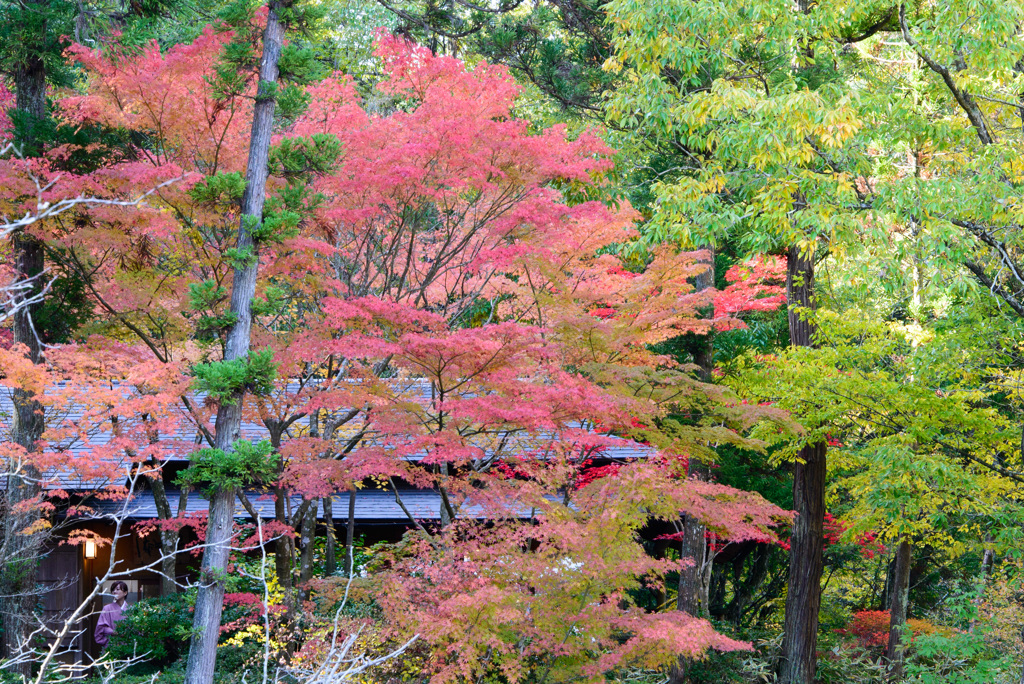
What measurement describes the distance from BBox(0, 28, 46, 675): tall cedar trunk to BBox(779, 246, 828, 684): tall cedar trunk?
11.3m

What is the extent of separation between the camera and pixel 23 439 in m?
10.9

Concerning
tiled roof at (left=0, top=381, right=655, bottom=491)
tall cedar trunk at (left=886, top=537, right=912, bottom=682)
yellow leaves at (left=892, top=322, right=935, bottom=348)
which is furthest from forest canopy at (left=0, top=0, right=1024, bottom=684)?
tall cedar trunk at (left=886, top=537, right=912, bottom=682)

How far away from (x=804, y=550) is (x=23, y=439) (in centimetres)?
1184

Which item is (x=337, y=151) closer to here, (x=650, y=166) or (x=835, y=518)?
(x=650, y=166)

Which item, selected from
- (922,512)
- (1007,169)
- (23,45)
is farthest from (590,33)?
(922,512)

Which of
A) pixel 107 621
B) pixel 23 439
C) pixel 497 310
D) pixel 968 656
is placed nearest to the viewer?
pixel 23 439

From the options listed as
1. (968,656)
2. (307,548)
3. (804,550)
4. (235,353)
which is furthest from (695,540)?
(235,353)

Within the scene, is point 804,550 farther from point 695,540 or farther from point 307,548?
point 307,548

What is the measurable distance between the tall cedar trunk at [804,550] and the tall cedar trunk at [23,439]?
11.3 meters

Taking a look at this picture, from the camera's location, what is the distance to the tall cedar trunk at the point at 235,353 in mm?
8719

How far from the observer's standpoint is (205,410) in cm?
1067

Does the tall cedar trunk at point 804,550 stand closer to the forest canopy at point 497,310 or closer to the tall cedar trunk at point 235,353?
the forest canopy at point 497,310

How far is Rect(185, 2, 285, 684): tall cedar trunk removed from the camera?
8719 mm

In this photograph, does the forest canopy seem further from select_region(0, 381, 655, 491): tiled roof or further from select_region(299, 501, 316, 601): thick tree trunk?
select_region(0, 381, 655, 491): tiled roof
